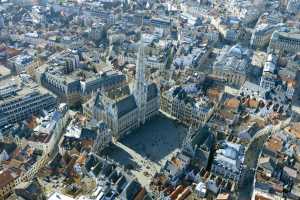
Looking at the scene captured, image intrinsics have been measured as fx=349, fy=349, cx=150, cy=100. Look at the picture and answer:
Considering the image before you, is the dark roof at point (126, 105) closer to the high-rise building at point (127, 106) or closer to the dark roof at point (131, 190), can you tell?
the high-rise building at point (127, 106)

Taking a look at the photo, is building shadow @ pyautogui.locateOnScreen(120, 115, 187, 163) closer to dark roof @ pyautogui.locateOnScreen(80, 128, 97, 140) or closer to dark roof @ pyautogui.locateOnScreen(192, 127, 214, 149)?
dark roof @ pyautogui.locateOnScreen(80, 128, 97, 140)

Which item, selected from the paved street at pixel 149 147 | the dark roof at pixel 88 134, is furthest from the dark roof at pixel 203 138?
the dark roof at pixel 88 134

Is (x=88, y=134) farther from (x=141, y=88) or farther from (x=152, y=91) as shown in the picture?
(x=152, y=91)

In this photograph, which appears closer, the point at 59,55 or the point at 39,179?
the point at 39,179

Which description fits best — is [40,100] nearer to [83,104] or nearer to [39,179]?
[83,104]

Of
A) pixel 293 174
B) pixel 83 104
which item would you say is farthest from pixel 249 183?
pixel 83 104

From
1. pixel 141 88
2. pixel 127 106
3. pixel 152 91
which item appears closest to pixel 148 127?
pixel 127 106

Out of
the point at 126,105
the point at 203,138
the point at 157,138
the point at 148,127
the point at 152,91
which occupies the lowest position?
the point at 157,138
